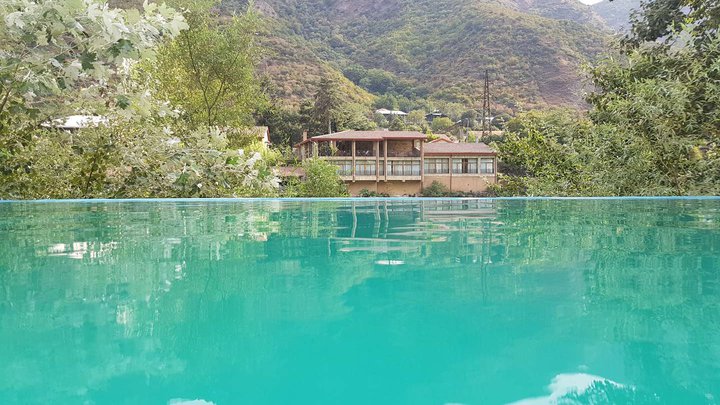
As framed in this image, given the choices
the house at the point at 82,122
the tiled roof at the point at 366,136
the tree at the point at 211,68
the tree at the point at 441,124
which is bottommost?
the house at the point at 82,122

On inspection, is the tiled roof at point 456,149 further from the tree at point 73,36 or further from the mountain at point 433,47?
the tree at point 73,36

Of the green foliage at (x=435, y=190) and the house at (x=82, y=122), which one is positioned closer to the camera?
the house at (x=82, y=122)

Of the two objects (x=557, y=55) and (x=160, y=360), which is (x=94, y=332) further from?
(x=557, y=55)

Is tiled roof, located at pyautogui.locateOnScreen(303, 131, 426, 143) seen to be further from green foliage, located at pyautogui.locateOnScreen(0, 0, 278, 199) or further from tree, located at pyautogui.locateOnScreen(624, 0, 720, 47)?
green foliage, located at pyautogui.locateOnScreen(0, 0, 278, 199)

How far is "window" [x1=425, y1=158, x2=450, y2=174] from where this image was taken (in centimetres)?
4472

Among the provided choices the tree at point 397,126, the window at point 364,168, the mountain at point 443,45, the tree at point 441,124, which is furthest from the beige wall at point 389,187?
the tree at point 441,124

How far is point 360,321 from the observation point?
3.71ft

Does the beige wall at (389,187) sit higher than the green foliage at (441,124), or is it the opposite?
the green foliage at (441,124)

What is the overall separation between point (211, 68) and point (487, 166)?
33.3 meters

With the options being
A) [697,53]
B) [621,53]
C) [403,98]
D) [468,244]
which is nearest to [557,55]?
[403,98]

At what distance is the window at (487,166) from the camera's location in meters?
45.5

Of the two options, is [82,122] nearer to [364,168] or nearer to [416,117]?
[364,168]

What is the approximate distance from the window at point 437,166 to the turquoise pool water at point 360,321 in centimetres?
4257

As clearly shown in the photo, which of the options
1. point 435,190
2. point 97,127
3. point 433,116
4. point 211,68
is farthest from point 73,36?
point 433,116
